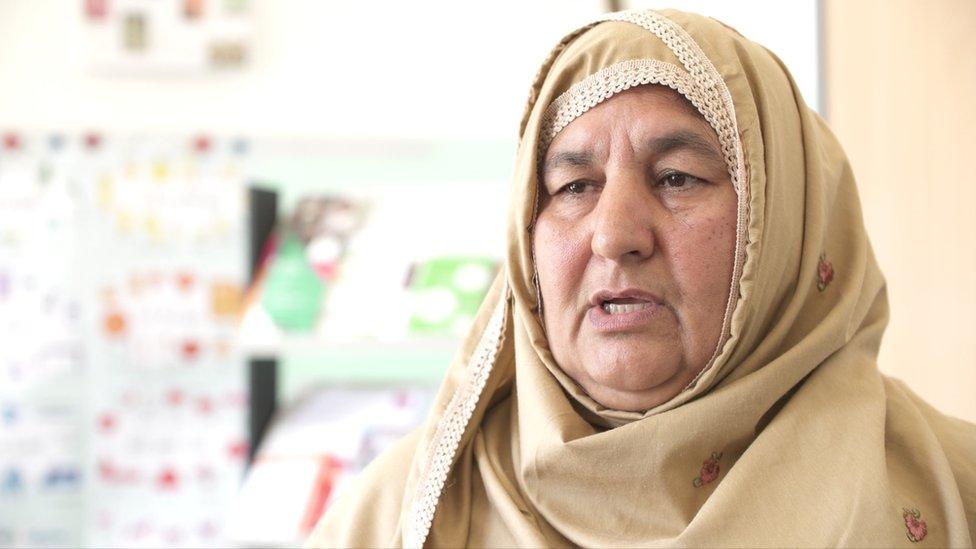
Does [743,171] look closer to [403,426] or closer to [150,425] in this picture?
[403,426]

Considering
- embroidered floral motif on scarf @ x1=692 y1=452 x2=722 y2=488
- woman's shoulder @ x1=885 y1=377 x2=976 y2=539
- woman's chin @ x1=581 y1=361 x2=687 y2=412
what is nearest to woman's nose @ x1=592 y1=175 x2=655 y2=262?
woman's chin @ x1=581 y1=361 x2=687 y2=412

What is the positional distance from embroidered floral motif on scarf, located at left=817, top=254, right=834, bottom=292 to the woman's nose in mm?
230

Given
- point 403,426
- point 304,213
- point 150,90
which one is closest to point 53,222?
point 150,90

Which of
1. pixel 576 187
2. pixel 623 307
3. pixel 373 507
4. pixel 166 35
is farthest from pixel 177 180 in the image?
pixel 623 307

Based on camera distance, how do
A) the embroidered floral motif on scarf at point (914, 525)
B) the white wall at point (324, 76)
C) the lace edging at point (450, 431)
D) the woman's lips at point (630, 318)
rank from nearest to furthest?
the embroidered floral motif on scarf at point (914, 525) < the woman's lips at point (630, 318) < the lace edging at point (450, 431) < the white wall at point (324, 76)

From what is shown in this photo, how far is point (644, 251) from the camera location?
1153 mm

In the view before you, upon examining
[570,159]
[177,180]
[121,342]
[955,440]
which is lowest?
[121,342]

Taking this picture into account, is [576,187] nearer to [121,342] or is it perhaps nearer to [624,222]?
[624,222]

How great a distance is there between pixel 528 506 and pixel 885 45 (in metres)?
0.98

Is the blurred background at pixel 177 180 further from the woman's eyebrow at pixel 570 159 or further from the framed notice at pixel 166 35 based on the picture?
the woman's eyebrow at pixel 570 159

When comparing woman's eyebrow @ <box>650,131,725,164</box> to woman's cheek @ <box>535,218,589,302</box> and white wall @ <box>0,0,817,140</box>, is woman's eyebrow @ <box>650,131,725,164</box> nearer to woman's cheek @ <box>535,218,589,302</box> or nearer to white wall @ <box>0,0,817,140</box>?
woman's cheek @ <box>535,218,589,302</box>

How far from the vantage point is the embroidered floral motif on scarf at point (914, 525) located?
1058 millimetres

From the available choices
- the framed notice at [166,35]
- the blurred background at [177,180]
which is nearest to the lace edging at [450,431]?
the blurred background at [177,180]

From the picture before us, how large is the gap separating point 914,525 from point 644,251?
42 centimetres
